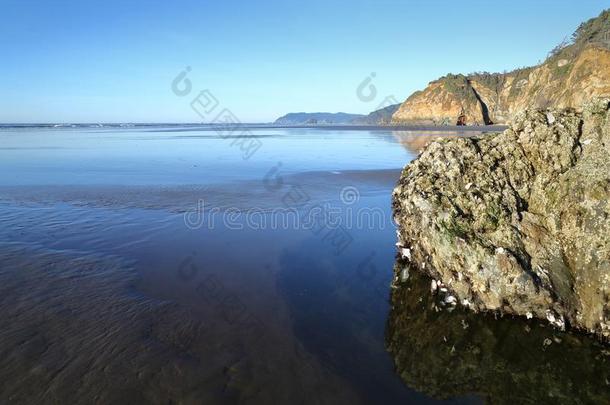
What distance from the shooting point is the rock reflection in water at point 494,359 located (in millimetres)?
5602

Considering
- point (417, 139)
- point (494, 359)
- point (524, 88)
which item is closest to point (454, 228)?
point (494, 359)

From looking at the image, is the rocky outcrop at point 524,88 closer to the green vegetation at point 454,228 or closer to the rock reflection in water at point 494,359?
the green vegetation at point 454,228

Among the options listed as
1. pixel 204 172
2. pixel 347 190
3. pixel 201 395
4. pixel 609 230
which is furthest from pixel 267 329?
pixel 204 172

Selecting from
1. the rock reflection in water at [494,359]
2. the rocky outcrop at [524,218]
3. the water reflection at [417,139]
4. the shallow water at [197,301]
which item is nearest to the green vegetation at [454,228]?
the rocky outcrop at [524,218]

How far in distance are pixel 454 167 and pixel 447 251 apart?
2312 mm

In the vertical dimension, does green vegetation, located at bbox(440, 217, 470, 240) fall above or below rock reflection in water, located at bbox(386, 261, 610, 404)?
above

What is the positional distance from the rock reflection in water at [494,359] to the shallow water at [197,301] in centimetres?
18

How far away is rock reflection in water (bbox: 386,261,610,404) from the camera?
221 inches

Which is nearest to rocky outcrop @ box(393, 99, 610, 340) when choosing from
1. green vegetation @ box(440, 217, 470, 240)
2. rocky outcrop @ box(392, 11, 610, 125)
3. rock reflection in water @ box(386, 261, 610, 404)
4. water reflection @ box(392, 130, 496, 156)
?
green vegetation @ box(440, 217, 470, 240)

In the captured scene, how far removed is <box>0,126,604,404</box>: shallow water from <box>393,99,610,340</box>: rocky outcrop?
181 centimetres

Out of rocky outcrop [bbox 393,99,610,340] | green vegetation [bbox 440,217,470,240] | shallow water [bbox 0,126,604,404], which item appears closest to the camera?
shallow water [bbox 0,126,604,404]

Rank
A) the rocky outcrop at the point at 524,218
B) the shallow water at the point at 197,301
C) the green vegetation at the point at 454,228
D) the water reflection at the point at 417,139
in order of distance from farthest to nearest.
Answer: the water reflection at the point at 417,139, the green vegetation at the point at 454,228, the rocky outcrop at the point at 524,218, the shallow water at the point at 197,301

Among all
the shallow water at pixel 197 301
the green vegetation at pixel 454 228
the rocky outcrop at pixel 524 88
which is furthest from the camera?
the rocky outcrop at pixel 524 88

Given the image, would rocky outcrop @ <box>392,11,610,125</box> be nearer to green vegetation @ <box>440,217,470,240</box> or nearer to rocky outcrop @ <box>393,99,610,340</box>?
rocky outcrop @ <box>393,99,610,340</box>
